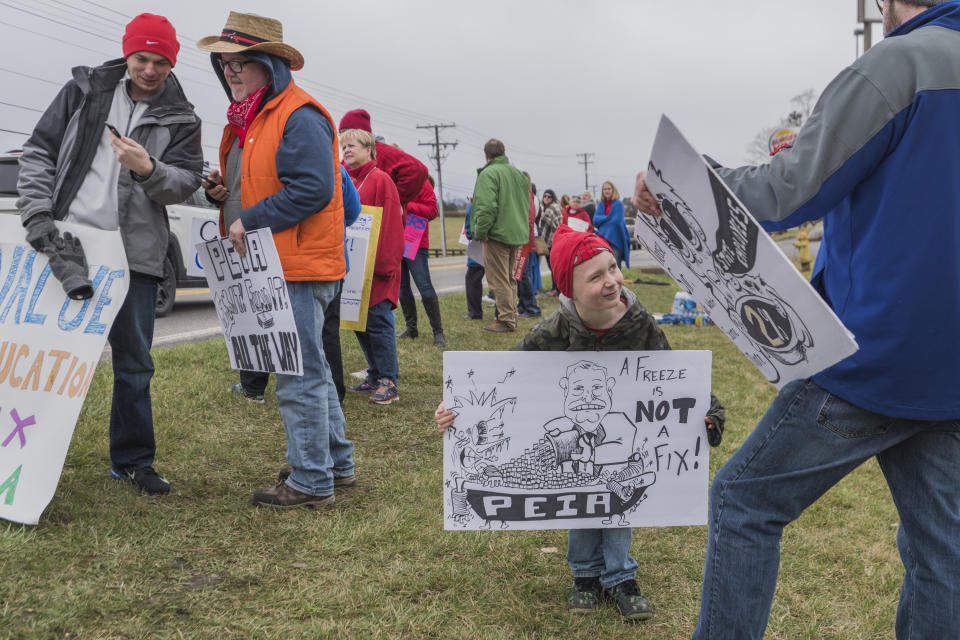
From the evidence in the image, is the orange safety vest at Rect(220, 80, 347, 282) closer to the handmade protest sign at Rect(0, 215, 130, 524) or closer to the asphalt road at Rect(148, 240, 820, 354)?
the handmade protest sign at Rect(0, 215, 130, 524)

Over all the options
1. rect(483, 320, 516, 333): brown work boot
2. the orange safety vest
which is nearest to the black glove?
the orange safety vest

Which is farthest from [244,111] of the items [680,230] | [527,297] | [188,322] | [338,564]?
[527,297]

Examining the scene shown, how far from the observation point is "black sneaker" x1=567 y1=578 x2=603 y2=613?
2834 mm

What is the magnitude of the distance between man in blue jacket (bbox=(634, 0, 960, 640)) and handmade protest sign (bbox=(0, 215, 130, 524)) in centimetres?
237

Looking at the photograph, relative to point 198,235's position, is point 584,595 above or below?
below

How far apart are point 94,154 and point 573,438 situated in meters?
2.31

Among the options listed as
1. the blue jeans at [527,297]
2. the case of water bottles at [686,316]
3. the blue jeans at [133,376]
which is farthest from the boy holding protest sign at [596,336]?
the blue jeans at [527,297]

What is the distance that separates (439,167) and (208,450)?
2336 inches

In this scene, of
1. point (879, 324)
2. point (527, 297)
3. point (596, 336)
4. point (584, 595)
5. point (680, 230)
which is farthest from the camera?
point (527, 297)

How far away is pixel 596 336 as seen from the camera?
2.71m

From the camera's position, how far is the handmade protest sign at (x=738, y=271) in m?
1.70

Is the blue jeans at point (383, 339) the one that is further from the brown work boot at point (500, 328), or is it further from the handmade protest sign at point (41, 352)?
the brown work boot at point (500, 328)

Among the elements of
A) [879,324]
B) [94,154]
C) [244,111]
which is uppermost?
[244,111]

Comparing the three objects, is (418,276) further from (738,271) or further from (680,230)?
(738,271)
